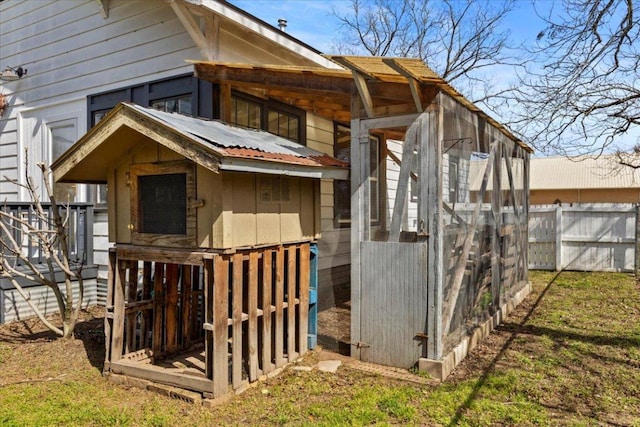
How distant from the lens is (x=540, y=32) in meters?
7.09

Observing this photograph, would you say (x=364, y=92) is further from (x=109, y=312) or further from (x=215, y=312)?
(x=109, y=312)

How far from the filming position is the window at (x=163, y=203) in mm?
3688

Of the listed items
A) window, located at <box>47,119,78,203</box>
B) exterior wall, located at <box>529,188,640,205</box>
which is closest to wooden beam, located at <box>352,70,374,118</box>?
window, located at <box>47,119,78,203</box>

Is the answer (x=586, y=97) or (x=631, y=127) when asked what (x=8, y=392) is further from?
(x=631, y=127)

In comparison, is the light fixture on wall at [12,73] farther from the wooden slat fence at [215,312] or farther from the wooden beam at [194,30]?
the wooden slat fence at [215,312]

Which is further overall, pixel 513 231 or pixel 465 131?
pixel 513 231

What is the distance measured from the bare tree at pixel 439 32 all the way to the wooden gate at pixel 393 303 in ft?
50.7

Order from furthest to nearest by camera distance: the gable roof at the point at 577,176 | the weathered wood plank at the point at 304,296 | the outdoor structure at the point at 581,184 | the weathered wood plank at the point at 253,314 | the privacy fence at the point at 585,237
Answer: the outdoor structure at the point at 581,184 → the gable roof at the point at 577,176 → the privacy fence at the point at 585,237 → the weathered wood plank at the point at 304,296 → the weathered wood plank at the point at 253,314

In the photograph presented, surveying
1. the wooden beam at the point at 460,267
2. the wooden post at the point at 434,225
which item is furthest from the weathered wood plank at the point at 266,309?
the wooden beam at the point at 460,267

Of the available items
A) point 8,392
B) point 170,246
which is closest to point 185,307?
point 170,246

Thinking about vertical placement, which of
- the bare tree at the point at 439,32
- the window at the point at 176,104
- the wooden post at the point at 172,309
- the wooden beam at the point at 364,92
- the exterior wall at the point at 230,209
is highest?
the bare tree at the point at 439,32

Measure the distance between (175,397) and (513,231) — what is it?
213 inches

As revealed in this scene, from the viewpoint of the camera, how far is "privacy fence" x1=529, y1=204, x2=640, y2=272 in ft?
33.6

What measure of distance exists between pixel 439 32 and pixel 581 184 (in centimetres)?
1286
